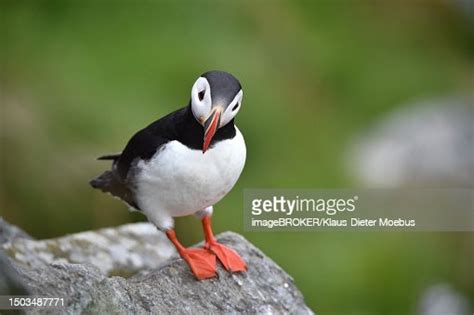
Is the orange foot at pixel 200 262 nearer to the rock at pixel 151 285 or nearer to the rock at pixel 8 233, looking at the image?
the rock at pixel 151 285

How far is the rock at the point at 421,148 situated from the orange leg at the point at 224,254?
4.30 feet

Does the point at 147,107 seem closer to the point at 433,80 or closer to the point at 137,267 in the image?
the point at 137,267

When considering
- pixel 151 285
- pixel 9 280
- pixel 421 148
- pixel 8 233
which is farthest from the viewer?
pixel 421 148

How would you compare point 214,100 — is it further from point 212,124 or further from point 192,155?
point 192,155

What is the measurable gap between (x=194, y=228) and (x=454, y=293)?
107cm

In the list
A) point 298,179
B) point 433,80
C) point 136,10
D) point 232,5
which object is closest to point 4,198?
point 136,10

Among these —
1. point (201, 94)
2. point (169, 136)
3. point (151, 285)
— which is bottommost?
point (151, 285)

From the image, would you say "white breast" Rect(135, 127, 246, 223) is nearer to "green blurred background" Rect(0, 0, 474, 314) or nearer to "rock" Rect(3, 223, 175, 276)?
"rock" Rect(3, 223, 175, 276)

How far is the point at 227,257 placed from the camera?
8.16 feet

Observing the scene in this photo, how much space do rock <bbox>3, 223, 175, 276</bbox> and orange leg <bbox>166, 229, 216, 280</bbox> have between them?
0.96 ft

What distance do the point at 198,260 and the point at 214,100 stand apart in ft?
1.94

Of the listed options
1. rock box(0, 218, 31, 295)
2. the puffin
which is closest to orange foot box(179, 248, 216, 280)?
the puffin

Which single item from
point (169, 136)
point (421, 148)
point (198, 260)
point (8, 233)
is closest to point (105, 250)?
point (8, 233)

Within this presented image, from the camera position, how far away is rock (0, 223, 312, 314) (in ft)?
6.65
